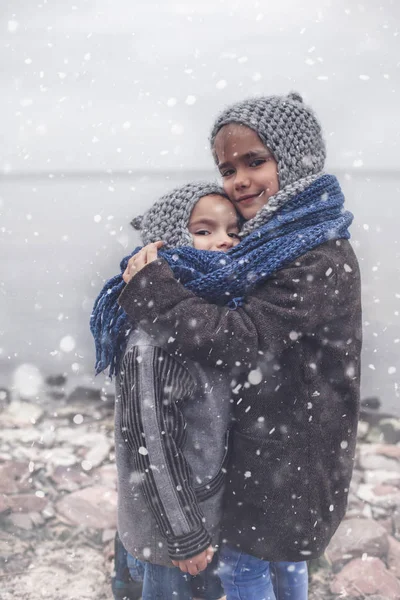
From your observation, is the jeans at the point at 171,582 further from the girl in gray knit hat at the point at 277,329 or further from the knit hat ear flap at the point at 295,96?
the knit hat ear flap at the point at 295,96

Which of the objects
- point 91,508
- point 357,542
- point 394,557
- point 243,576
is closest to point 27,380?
point 91,508

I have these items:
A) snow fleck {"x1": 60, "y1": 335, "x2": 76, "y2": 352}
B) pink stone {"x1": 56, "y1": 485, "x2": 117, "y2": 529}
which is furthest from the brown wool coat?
snow fleck {"x1": 60, "y1": 335, "x2": 76, "y2": 352}

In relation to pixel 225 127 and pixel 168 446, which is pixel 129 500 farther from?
pixel 225 127

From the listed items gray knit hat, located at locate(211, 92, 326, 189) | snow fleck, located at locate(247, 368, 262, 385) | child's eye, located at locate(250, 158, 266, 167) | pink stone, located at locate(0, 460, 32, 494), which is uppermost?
gray knit hat, located at locate(211, 92, 326, 189)

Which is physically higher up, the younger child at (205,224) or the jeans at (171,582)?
the younger child at (205,224)

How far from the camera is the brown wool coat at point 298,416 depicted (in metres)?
1.31

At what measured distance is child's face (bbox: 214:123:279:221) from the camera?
1451 mm

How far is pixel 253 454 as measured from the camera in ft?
4.63

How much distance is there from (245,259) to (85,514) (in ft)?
6.56

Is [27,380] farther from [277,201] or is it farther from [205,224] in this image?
[277,201]

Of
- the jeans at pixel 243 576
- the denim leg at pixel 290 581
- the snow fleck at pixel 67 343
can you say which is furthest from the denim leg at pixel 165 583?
the snow fleck at pixel 67 343

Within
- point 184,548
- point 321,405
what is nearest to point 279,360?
point 321,405

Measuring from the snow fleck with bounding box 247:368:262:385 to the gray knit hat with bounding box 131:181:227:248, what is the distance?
36 cm

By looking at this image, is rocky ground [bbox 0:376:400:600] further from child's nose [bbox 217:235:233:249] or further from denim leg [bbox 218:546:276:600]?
child's nose [bbox 217:235:233:249]
